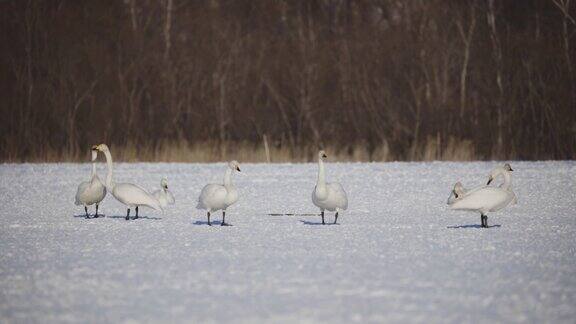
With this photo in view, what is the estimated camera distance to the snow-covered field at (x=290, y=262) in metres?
6.16

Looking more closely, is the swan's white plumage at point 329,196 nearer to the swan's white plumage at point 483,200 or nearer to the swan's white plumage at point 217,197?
the swan's white plumage at point 217,197

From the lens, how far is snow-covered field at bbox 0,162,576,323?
→ 6164 mm

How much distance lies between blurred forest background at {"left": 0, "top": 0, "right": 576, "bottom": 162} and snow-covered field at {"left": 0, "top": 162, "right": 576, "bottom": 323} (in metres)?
14.0

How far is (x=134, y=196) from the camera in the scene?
11.8 metres

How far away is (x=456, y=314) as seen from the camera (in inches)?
235

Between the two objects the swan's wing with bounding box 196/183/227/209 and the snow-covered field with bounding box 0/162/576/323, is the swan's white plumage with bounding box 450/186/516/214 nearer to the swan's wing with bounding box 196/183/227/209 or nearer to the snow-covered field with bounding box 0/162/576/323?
the snow-covered field with bounding box 0/162/576/323

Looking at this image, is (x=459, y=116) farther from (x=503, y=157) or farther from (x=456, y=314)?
(x=456, y=314)

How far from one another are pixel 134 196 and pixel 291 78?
20.7m

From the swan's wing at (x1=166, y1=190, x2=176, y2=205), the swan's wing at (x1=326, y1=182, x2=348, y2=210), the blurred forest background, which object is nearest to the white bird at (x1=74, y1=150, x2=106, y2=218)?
the swan's wing at (x1=166, y1=190, x2=176, y2=205)

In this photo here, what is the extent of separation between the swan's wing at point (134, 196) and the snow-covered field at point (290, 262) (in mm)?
273

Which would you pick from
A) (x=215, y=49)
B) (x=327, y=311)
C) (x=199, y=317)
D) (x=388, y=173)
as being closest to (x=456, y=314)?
(x=327, y=311)

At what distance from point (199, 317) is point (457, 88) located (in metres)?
26.9

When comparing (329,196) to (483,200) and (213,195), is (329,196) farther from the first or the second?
(483,200)

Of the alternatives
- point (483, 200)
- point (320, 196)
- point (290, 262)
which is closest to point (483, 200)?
point (483, 200)
